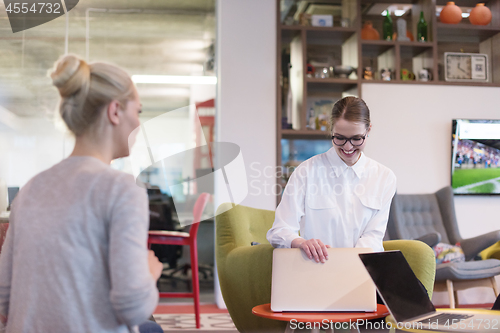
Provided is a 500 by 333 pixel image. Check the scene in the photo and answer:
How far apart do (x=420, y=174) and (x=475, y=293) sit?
1.13 m

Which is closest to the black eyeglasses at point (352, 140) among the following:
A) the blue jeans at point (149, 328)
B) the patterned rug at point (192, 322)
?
the blue jeans at point (149, 328)

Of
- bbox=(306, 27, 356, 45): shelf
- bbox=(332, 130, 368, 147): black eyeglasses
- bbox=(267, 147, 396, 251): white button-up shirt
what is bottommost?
bbox=(267, 147, 396, 251): white button-up shirt

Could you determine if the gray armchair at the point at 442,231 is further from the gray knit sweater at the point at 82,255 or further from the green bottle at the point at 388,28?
the gray knit sweater at the point at 82,255

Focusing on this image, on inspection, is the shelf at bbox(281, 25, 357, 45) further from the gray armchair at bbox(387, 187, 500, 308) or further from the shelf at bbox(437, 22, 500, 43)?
the gray armchair at bbox(387, 187, 500, 308)

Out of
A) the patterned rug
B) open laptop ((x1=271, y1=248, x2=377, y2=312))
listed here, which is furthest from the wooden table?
the patterned rug

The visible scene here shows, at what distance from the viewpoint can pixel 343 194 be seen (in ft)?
6.24

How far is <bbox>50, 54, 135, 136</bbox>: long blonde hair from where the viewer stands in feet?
2.99

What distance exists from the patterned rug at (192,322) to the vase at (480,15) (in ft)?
11.7

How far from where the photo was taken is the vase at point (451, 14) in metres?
4.41

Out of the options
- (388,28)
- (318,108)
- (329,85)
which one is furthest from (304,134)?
(388,28)

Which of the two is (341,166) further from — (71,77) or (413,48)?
(413,48)

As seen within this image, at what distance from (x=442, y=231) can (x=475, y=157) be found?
0.85 m

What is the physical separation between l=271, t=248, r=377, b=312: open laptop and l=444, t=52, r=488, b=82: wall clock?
11.8 feet

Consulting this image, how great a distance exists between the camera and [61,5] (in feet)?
13.6
